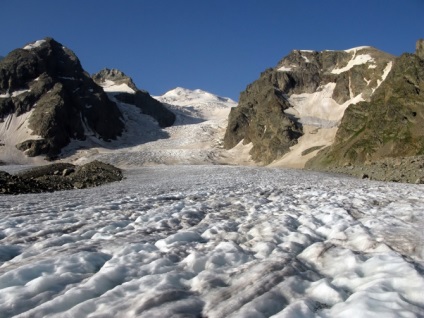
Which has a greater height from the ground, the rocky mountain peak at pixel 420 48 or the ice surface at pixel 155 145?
the rocky mountain peak at pixel 420 48

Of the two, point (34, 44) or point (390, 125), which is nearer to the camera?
point (390, 125)

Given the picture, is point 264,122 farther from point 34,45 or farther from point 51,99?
point 34,45

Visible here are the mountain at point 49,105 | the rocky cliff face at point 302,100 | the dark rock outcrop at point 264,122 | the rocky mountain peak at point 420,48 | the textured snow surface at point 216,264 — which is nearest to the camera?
the textured snow surface at point 216,264

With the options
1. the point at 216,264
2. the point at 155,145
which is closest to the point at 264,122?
the point at 155,145

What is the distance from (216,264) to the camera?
21.1ft

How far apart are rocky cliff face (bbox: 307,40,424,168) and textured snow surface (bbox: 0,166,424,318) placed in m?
48.7

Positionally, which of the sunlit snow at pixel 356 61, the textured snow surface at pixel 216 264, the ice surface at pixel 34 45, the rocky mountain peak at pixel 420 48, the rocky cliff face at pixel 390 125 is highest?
the ice surface at pixel 34 45

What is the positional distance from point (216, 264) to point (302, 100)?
11544 centimetres

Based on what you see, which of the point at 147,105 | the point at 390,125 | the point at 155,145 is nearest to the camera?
the point at 390,125

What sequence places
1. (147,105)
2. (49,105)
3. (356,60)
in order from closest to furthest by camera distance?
(356,60) < (49,105) < (147,105)

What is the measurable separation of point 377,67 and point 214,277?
11088 cm

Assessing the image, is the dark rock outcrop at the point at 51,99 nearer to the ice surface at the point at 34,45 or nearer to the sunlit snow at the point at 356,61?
the ice surface at the point at 34,45

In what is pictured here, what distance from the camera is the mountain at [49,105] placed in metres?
112

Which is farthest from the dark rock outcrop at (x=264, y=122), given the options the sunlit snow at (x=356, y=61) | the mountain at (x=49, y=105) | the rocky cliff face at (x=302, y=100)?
the mountain at (x=49, y=105)
